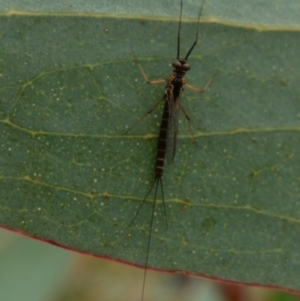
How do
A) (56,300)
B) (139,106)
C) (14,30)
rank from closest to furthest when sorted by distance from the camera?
1. (14,30)
2. (139,106)
3. (56,300)

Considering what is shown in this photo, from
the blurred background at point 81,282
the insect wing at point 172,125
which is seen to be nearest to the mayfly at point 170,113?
the insect wing at point 172,125

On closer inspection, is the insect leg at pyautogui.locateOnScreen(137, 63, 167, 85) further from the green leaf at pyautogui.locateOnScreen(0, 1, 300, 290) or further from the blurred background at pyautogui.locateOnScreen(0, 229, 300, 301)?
the blurred background at pyautogui.locateOnScreen(0, 229, 300, 301)

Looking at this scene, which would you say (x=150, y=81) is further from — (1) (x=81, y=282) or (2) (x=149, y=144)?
(1) (x=81, y=282)

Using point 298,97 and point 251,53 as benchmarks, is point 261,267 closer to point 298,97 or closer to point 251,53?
point 298,97

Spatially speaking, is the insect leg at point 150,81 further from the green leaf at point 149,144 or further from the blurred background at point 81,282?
the blurred background at point 81,282

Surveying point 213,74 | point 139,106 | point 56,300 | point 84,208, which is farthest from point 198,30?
point 56,300
